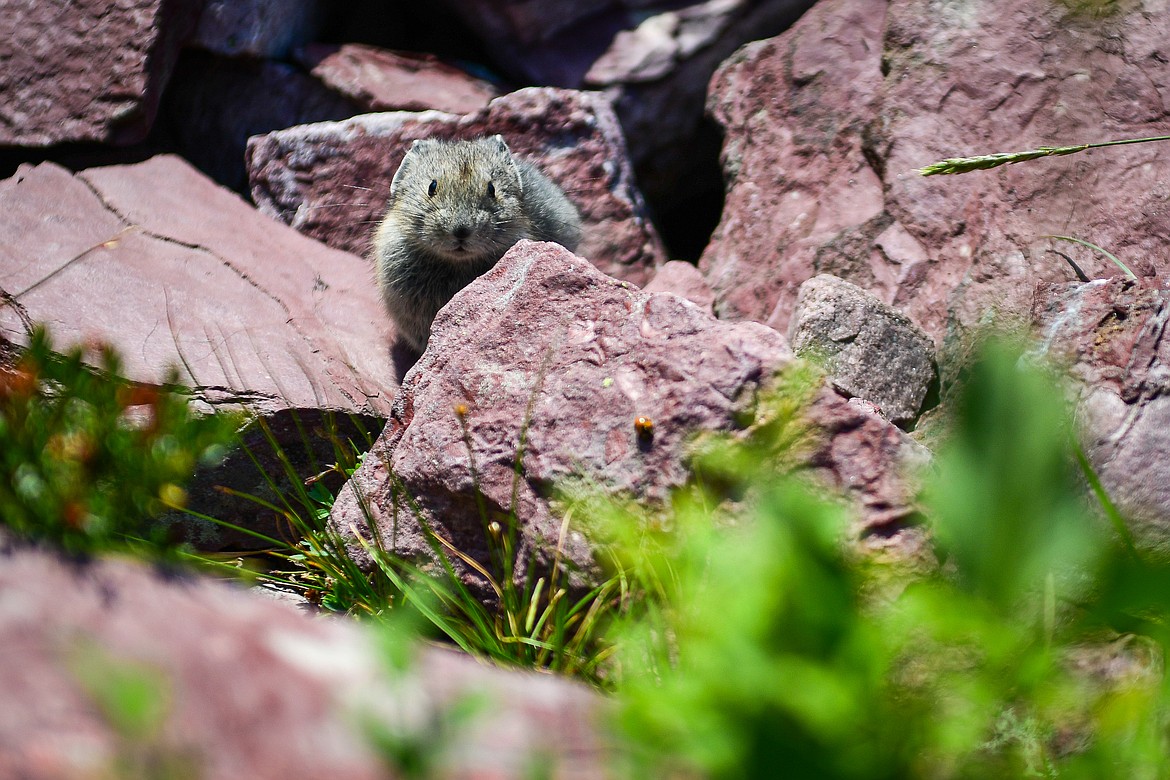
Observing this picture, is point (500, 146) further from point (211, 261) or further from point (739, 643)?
point (739, 643)

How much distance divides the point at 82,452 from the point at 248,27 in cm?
493

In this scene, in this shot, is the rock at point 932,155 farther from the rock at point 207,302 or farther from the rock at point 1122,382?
the rock at point 207,302

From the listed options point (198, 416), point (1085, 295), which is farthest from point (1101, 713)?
point (198, 416)

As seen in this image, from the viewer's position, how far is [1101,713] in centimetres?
198

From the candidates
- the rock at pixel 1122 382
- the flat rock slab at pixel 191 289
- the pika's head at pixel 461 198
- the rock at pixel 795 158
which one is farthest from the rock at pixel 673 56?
the rock at pixel 1122 382

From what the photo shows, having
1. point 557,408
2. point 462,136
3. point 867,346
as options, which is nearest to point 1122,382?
point 867,346

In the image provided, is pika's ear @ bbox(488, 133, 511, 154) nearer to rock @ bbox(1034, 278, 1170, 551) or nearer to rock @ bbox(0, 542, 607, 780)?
rock @ bbox(1034, 278, 1170, 551)

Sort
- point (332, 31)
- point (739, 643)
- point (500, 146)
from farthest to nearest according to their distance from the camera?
point (332, 31) < point (500, 146) < point (739, 643)

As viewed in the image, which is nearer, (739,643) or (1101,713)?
(739,643)

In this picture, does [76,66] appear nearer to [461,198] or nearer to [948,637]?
[461,198]

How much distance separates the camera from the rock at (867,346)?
4117mm

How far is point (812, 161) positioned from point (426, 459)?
142 inches

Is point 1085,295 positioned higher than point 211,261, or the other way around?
point 1085,295

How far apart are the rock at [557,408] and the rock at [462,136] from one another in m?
2.41
